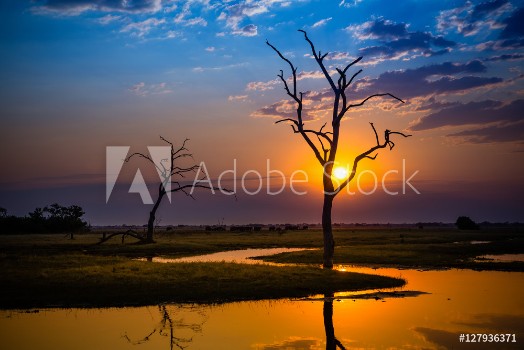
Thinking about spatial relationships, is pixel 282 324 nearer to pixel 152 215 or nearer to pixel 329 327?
pixel 329 327

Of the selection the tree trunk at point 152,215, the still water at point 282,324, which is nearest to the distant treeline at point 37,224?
the tree trunk at point 152,215

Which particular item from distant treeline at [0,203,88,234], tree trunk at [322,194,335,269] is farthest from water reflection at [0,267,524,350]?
distant treeline at [0,203,88,234]

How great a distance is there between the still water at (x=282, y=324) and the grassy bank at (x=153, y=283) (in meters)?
1.68

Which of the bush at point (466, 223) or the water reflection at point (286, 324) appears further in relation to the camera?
the bush at point (466, 223)

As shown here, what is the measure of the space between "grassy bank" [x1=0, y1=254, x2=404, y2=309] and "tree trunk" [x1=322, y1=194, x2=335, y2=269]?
3.84 meters

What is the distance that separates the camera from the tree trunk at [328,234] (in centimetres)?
3381

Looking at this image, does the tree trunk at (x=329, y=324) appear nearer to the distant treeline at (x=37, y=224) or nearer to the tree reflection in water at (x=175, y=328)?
the tree reflection in water at (x=175, y=328)

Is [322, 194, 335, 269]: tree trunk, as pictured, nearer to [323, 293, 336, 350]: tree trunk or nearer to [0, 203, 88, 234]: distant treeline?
[323, 293, 336, 350]: tree trunk

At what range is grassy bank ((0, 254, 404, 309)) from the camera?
70.8 feet

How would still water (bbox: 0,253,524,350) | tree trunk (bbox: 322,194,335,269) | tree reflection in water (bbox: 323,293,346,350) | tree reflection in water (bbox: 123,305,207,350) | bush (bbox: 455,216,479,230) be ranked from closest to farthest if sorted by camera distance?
tree reflection in water (bbox: 323,293,346,350) < still water (bbox: 0,253,524,350) < tree reflection in water (bbox: 123,305,207,350) < tree trunk (bbox: 322,194,335,269) < bush (bbox: 455,216,479,230)

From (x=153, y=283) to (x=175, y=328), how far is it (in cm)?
873

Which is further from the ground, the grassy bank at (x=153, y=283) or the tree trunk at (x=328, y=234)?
the tree trunk at (x=328, y=234)

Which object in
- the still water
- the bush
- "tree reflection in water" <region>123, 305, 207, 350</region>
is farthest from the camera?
the bush

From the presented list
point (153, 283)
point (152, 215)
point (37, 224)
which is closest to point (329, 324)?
point (153, 283)
